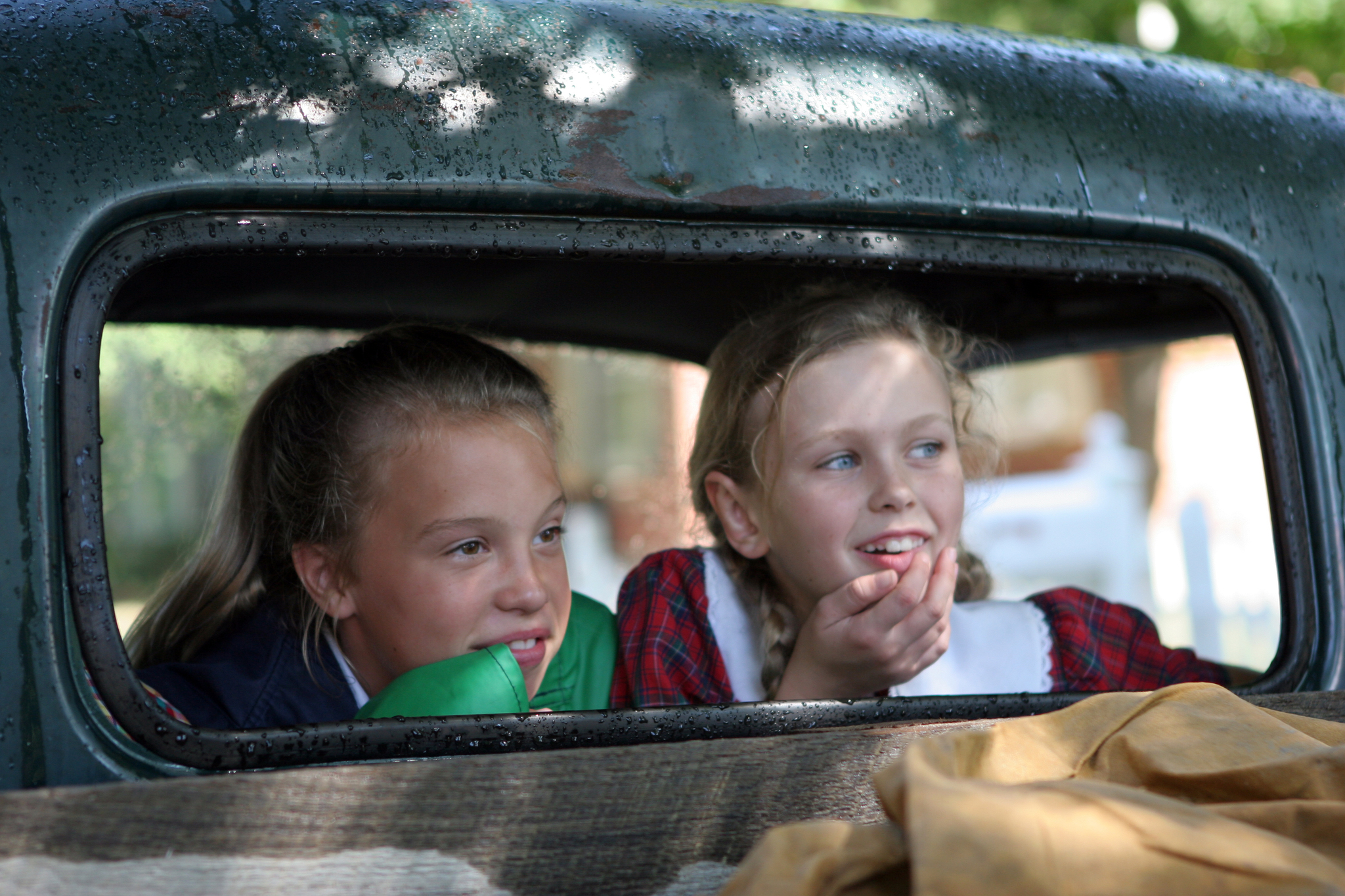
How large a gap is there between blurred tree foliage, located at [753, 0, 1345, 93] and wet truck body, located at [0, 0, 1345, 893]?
5.47 metres

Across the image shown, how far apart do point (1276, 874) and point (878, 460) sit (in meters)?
1.25

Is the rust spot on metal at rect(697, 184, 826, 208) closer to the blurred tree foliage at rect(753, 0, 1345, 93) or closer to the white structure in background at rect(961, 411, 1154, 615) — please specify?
the white structure in background at rect(961, 411, 1154, 615)

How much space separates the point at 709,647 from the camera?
2234 mm

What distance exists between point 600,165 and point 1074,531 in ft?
21.5

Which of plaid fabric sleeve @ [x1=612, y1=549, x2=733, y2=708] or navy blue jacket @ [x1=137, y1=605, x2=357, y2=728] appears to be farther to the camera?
plaid fabric sleeve @ [x1=612, y1=549, x2=733, y2=708]

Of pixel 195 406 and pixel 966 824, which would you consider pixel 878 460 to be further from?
pixel 195 406

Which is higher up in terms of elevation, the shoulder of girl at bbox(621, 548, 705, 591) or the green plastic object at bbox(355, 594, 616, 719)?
the shoulder of girl at bbox(621, 548, 705, 591)

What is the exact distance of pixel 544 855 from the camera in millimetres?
1039

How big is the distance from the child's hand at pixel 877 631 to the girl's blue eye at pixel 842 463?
0.21 metres

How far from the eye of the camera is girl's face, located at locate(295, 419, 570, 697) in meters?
1.94

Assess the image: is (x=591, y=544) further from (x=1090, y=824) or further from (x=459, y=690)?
(x=1090, y=824)

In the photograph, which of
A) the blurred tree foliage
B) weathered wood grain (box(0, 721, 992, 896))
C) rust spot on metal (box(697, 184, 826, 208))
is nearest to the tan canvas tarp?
weathered wood grain (box(0, 721, 992, 896))

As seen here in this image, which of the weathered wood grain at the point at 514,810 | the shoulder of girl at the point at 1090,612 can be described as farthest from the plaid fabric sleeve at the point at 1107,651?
the weathered wood grain at the point at 514,810

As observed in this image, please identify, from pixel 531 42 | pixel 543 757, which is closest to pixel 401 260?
pixel 531 42
